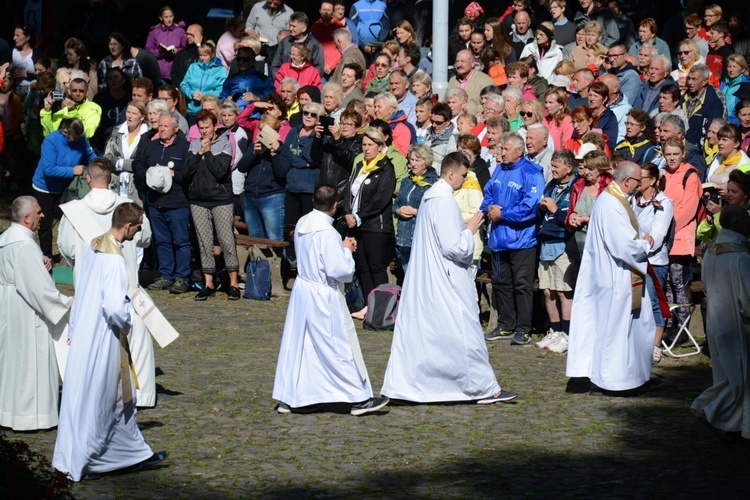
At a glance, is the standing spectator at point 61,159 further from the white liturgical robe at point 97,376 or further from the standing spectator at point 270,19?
the white liturgical robe at point 97,376

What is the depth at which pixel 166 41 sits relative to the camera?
20750 millimetres

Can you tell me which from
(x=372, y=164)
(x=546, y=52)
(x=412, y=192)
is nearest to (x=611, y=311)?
(x=412, y=192)

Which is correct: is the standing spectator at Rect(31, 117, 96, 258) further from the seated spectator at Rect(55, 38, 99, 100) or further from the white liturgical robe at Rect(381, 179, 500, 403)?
the white liturgical robe at Rect(381, 179, 500, 403)

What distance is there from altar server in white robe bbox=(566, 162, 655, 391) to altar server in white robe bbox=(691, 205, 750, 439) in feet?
3.55

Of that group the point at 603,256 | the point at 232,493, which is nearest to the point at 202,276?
the point at 603,256

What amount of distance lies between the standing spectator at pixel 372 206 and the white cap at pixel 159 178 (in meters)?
2.38

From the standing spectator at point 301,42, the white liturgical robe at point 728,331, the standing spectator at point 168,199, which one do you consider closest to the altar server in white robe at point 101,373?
the white liturgical robe at point 728,331

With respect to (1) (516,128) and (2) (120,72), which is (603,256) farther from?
(2) (120,72)

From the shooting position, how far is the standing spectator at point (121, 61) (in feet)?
63.2

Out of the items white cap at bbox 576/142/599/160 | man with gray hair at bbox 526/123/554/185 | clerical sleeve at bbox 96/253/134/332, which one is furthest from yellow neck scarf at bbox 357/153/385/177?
clerical sleeve at bbox 96/253/134/332

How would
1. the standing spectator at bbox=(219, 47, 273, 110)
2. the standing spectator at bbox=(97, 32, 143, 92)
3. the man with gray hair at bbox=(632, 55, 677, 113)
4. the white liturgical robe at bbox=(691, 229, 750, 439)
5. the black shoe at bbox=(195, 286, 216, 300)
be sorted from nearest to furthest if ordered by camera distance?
the white liturgical robe at bbox=(691, 229, 750, 439) → the man with gray hair at bbox=(632, 55, 677, 113) → the black shoe at bbox=(195, 286, 216, 300) → the standing spectator at bbox=(219, 47, 273, 110) → the standing spectator at bbox=(97, 32, 143, 92)

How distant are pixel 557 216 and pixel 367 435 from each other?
3.97 metres

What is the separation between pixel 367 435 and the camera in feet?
33.8

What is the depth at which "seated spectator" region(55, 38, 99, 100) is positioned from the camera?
19453 millimetres
